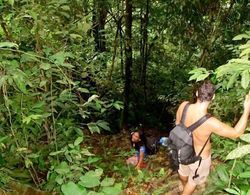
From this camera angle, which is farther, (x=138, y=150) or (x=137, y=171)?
(x=138, y=150)

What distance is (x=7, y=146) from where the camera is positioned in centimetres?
451

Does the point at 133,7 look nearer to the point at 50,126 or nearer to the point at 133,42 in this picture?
the point at 133,42

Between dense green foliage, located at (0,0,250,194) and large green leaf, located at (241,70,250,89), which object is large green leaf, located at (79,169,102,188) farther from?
large green leaf, located at (241,70,250,89)

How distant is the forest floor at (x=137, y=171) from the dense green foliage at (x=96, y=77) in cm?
8

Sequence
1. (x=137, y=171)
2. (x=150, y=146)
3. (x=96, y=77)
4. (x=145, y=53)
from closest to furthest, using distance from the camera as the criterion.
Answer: (x=137, y=171)
(x=150, y=146)
(x=96, y=77)
(x=145, y=53)

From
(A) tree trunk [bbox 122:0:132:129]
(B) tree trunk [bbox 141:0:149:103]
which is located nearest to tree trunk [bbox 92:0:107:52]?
(A) tree trunk [bbox 122:0:132:129]

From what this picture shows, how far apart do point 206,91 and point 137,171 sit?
362 centimetres

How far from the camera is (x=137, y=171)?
7.43 meters

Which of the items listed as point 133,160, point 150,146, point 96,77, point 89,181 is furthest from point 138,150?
point 89,181

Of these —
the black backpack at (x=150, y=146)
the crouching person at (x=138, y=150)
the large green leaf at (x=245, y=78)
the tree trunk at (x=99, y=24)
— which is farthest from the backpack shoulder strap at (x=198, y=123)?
the tree trunk at (x=99, y=24)

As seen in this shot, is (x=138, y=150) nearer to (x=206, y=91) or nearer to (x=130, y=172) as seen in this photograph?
(x=130, y=172)

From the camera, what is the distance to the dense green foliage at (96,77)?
141 inches

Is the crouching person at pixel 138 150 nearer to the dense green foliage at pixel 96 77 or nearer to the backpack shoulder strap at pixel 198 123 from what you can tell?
the dense green foliage at pixel 96 77

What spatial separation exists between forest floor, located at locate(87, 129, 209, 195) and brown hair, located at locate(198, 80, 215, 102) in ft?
5.45
